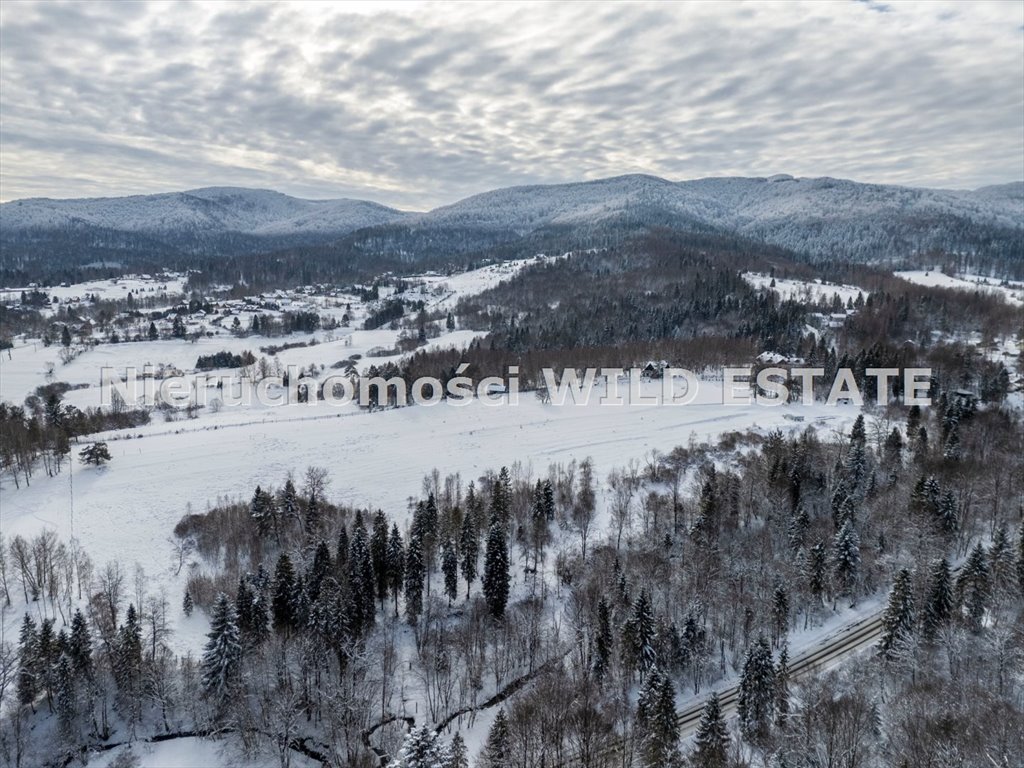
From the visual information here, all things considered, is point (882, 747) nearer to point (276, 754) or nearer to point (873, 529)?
point (873, 529)

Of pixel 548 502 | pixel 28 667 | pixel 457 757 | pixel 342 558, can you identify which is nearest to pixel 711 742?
pixel 457 757

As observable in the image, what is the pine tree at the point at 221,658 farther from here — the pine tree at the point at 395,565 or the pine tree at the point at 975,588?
the pine tree at the point at 975,588

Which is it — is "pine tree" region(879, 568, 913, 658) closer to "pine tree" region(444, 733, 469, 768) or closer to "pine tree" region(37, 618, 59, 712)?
"pine tree" region(444, 733, 469, 768)

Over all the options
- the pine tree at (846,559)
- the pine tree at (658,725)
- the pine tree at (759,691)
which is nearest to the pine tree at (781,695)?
the pine tree at (759,691)

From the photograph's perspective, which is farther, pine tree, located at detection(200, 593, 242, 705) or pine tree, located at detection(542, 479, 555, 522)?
pine tree, located at detection(542, 479, 555, 522)

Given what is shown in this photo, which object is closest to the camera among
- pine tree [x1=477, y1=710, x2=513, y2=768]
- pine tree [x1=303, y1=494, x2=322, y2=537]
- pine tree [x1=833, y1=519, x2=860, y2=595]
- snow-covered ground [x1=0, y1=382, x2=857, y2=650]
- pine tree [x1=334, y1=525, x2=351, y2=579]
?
pine tree [x1=477, y1=710, x2=513, y2=768]

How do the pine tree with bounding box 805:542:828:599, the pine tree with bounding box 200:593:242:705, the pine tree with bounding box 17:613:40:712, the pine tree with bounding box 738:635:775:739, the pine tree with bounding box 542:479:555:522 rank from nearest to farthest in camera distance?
1. the pine tree with bounding box 738:635:775:739
2. the pine tree with bounding box 17:613:40:712
3. the pine tree with bounding box 200:593:242:705
4. the pine tree with bounding box 805:542:828:599
5. the pine tree with bounding box 542:479:555:522

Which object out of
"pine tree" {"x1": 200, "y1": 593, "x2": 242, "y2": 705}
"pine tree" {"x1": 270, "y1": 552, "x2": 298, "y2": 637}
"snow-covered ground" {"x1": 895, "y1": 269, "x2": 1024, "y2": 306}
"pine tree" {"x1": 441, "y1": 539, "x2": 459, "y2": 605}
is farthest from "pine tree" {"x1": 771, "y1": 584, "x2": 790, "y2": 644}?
"snow-covered ground" {"x1": 895, "y1": 269, "x2": 1024, "y2": 306}
